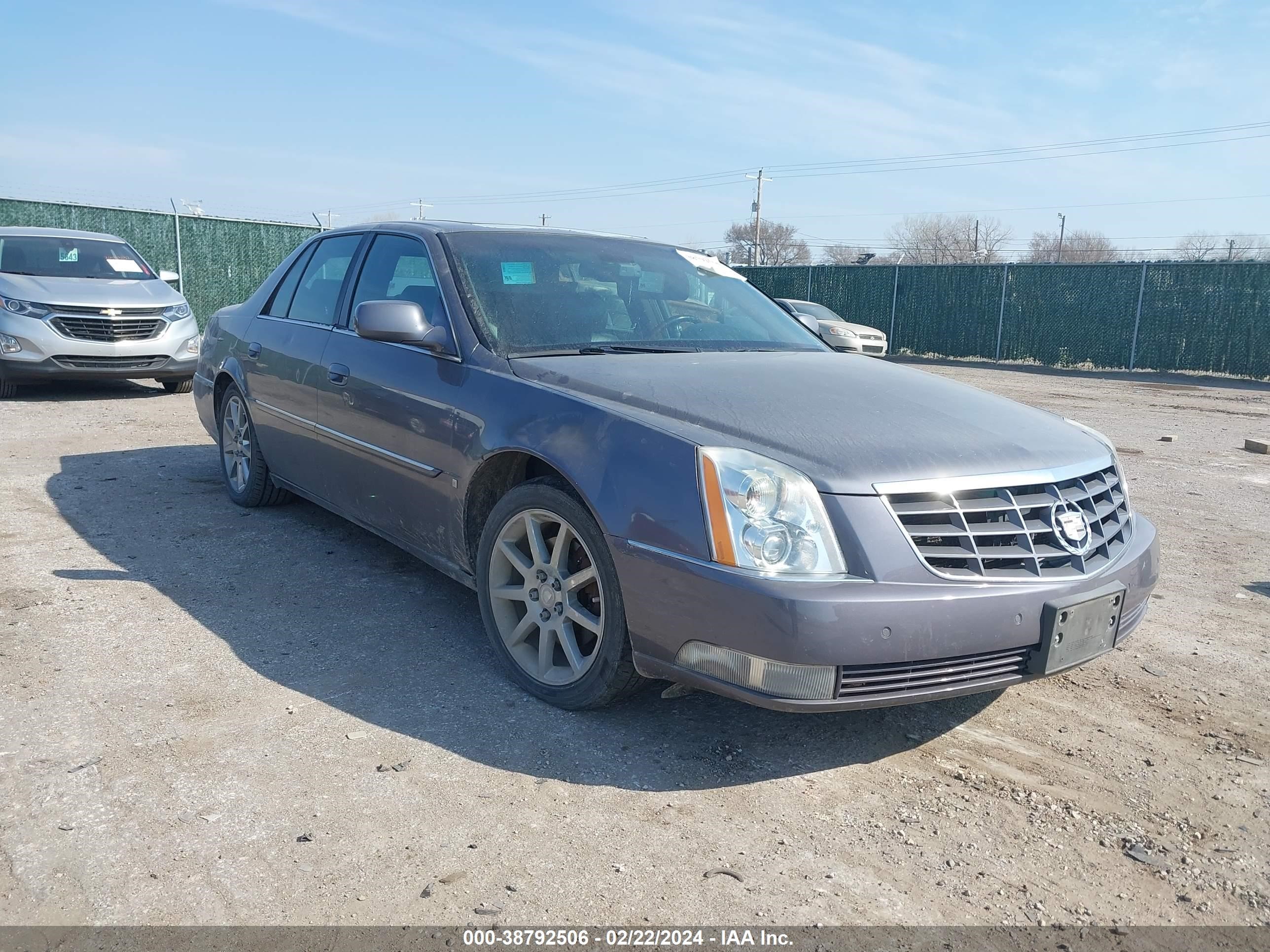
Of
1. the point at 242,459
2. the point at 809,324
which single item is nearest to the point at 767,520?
the point at 809,324

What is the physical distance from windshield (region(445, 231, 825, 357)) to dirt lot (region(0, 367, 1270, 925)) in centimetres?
128

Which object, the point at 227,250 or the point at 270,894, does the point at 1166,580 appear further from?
the point at 227,250

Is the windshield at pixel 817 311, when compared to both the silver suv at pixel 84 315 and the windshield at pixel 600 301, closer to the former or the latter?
the silver suv at pixel 84 315

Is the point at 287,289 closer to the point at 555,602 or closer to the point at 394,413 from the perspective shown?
the point at 394,413

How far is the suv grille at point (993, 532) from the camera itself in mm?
2785

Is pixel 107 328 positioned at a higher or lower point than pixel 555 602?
higher

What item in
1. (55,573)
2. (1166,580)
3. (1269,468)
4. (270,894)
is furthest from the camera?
(1269,468)

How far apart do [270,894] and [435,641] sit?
5.42 feet

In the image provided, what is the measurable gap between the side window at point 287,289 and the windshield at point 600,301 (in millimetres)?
1526

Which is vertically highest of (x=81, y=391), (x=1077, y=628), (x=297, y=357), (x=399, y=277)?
(x=399, y=277)

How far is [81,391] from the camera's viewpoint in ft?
36.9

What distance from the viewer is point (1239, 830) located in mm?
2732

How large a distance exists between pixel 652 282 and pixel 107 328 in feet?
26.4

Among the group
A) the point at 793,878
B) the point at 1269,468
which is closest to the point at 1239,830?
the point at 793,878
